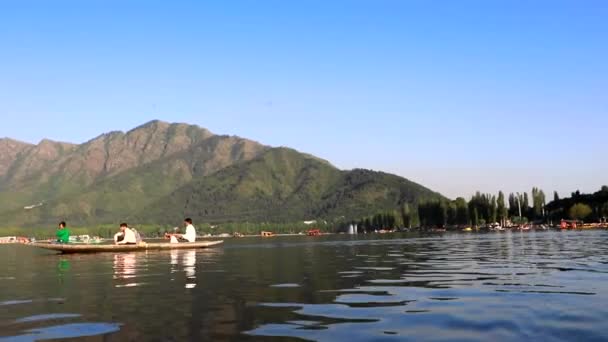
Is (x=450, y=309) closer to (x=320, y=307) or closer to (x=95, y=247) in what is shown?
(x=320, y=307)

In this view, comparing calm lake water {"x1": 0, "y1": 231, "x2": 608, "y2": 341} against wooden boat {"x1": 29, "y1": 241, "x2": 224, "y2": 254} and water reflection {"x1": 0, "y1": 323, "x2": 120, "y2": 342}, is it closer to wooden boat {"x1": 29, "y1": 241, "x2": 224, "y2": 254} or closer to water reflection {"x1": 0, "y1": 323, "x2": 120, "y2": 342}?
water reflection {"x1": 0, "y1": 323, "x2": 120, "y2": 342}

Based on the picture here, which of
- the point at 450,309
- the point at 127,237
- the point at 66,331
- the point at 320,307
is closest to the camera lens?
the point at 66,331

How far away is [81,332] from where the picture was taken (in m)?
14.0

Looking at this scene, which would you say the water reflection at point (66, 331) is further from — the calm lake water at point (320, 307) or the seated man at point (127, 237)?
the seated man at point (127, 237)

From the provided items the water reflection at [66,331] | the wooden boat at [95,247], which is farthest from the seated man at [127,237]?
the water reflection at [66,331]

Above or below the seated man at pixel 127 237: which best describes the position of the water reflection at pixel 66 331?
below

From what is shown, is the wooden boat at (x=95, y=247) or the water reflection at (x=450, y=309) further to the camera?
the wooden boat at (x=95, y=247)

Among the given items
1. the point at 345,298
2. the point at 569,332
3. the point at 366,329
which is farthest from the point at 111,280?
the point at 569,332

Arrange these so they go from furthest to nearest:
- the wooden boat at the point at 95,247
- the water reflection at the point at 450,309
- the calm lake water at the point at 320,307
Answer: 1. the wooden boat at the point at 95,247
2. the calm lake water at the point at 320,307
3. the water reflection at the point at 450,309

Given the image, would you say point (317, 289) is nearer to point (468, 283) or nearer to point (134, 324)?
point (468, 283)

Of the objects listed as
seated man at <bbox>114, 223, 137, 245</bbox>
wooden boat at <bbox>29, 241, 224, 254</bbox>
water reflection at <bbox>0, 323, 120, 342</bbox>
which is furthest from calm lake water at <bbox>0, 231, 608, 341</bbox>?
seated man at <bbox>114, 223, 137, 245</bbox>

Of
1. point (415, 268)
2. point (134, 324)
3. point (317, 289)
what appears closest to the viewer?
point (134, 324)

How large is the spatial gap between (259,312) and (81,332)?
4.59 metres

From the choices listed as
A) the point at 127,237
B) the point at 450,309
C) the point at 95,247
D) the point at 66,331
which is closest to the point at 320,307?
the point at 450,309
